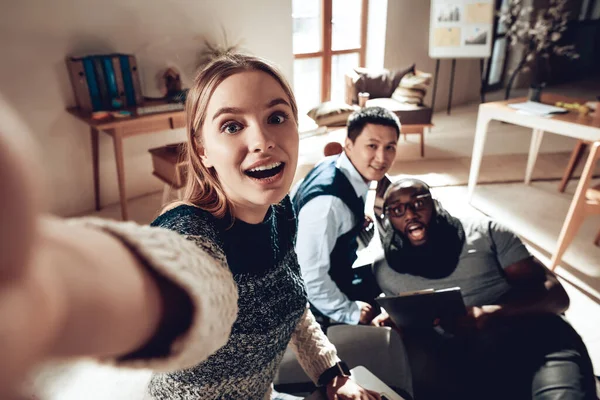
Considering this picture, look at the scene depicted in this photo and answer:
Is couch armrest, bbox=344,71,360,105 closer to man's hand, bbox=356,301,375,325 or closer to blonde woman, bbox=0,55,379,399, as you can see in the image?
man's hand, bbox=356,301,375,325

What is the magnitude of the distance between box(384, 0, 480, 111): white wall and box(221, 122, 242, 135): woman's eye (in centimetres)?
486

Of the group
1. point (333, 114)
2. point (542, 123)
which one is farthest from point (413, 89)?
point (542, 123)

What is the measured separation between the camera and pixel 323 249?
1.43 meters

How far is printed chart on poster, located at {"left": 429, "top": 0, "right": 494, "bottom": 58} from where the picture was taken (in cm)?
492

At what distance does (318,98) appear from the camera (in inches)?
205

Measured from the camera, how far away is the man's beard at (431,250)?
146 centimetres

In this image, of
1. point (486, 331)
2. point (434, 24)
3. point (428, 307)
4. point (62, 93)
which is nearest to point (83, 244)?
point (428, 307)

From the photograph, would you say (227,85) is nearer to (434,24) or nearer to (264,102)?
(264,102)

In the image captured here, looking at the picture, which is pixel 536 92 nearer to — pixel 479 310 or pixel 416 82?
pixel 416 82

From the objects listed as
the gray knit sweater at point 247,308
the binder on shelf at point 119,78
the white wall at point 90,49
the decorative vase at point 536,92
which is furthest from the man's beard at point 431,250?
the binder on shelf at point 119,78

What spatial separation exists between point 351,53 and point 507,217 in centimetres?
309

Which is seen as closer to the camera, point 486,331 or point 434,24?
point 486,331

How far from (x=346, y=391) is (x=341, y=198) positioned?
684mm

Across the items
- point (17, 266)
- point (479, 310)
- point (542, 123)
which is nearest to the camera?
point (17, 266)
